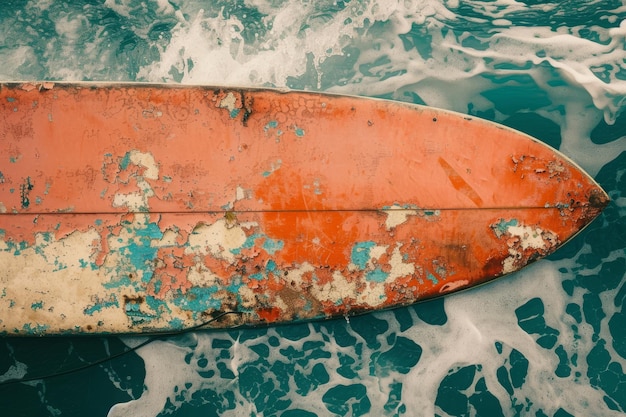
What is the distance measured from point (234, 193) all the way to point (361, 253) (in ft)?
3.14

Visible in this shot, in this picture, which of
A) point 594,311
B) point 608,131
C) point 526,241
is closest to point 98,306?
point 526,241

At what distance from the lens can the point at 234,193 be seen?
10.0 ft

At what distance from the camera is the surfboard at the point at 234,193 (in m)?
3.03

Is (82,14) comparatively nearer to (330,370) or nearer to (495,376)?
(330,370)

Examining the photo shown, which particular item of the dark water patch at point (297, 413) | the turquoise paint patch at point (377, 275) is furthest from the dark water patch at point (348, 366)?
the turquoise paint patch at point (377, 275)

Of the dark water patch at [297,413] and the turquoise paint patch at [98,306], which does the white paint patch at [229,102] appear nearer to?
the turquoise paint patch at [98,306]

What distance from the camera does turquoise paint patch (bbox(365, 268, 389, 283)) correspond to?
125 inches

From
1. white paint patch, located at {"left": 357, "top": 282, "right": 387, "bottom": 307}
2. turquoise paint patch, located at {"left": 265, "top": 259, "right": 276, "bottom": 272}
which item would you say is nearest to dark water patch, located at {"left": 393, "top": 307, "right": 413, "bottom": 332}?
white paint patch, located at {"left": 357, "top": 282, "right": 387, "bottom": 307}

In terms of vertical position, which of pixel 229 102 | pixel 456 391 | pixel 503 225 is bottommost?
pixel 456 391

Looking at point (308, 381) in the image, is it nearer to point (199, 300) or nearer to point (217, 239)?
point (199, 300)

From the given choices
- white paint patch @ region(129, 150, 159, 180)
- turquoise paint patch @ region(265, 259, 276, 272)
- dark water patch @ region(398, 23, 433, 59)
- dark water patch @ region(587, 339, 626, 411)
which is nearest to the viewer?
white paint patch @ region(129, 150, 159, 180)

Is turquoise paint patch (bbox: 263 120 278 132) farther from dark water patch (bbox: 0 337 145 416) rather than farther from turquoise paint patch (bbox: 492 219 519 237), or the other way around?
dark water patch (bbox: 0 337 145 416)

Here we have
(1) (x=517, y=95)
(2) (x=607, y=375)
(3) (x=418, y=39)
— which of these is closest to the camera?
(2) (x=607, y=375)

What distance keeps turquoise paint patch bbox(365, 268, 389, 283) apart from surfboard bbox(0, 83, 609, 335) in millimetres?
60
